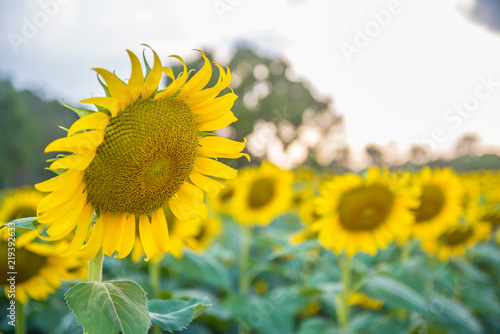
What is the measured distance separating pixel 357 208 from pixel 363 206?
49 millimetres

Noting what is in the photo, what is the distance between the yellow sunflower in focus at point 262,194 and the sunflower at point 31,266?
7.73ft

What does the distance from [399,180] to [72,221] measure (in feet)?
8.21

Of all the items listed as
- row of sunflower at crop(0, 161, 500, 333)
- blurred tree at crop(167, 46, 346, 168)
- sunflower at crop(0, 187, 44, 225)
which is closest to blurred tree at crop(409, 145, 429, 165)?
row of sunflower at crop(0, 161, 500, 333)

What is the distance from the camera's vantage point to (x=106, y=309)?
2.99 feet

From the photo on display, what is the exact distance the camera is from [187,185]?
1.21 meters

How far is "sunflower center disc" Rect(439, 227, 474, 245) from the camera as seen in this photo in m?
3.77

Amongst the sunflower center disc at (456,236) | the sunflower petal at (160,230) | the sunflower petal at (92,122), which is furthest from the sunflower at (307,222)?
the sunflower petal at (92,122)

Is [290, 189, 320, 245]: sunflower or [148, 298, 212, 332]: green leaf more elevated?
[148, 298, 212, 332]: green leaf

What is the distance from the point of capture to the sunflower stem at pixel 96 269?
1023 millimetres

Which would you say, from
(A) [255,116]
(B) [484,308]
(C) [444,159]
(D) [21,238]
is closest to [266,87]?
(A) [255,116]

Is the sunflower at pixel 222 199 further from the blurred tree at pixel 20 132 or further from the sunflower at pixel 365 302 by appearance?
the blurred tree at pixel 20 132

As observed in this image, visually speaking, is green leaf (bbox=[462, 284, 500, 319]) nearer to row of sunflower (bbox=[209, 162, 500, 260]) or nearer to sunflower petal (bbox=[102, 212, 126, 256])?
row of sunflower (bbox=[209, 162, 500, 260])

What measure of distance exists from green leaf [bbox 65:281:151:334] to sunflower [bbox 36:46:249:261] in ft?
0.33

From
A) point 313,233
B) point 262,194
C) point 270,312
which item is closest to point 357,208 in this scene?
point 313,233
